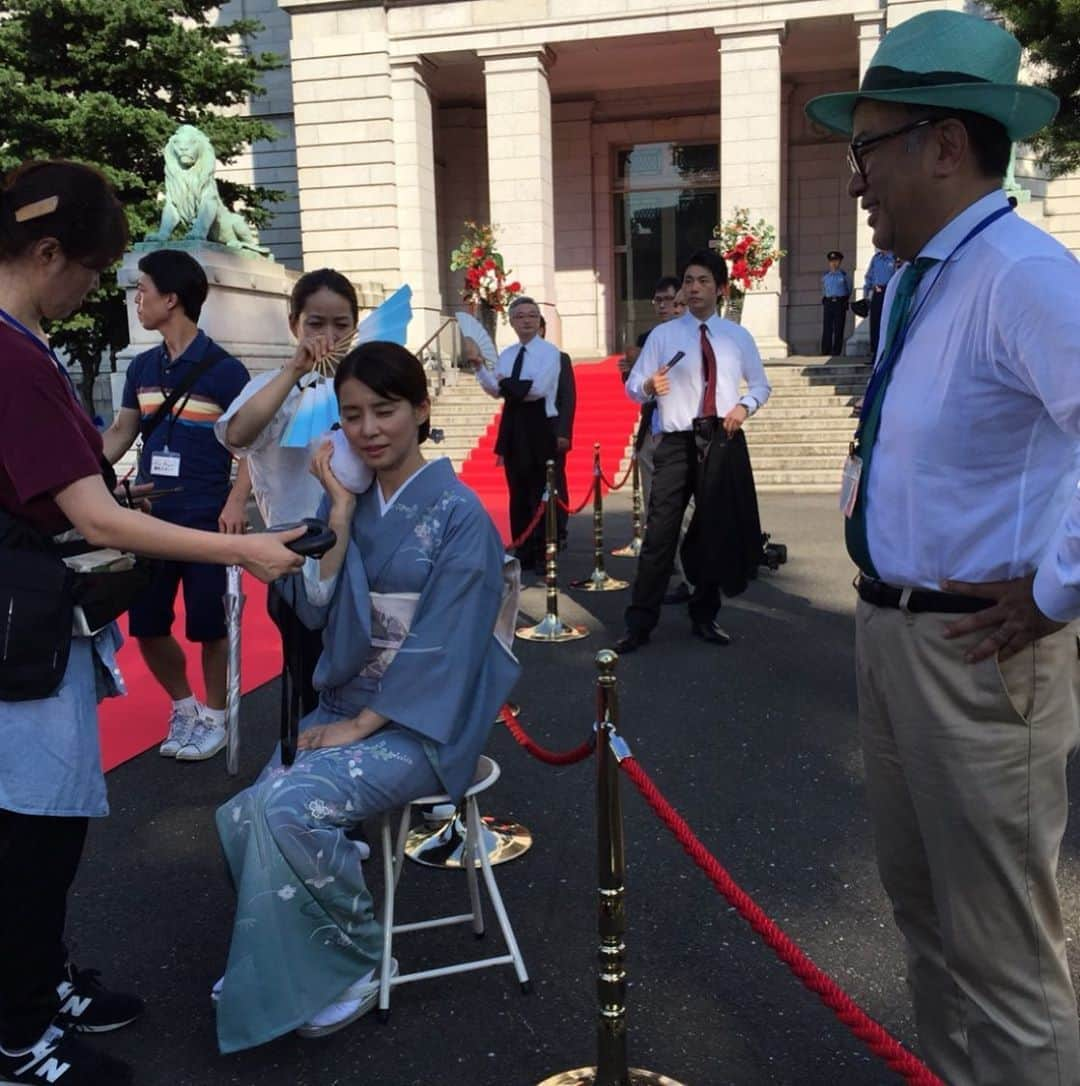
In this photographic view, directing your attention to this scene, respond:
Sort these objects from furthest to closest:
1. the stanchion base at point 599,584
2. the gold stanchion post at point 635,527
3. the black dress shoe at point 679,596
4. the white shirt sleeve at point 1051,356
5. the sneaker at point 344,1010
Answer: the gold stanchion post at point 635,527
the stanchion base at point 599,584
the black dress shoe at point 679,596
the sneaker at point 344,1010
the white shirt sleeve at point 1051,356

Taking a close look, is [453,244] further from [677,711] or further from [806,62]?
[677,711]

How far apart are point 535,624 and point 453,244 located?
18362 millimetres

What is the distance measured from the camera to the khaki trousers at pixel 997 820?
1750 mm

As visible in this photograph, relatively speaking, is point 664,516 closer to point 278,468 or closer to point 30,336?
point 278,468

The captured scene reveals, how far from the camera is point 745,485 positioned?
5.80 meters

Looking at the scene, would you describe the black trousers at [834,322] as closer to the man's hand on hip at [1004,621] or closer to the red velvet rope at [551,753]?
the red velvet rope at [551,753]

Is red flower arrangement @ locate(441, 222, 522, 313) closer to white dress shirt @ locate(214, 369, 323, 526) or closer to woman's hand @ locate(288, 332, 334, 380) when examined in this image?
white dress shirt @ locate(214, 369, 323, 526)

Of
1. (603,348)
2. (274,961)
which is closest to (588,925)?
(274,961)

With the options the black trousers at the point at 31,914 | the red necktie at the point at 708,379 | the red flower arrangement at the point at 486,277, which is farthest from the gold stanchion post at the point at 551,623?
the red flower arrangement at the point at 486,277

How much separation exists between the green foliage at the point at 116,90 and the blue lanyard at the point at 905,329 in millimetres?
17777

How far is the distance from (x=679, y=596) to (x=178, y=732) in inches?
147

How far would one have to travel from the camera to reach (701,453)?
581cm

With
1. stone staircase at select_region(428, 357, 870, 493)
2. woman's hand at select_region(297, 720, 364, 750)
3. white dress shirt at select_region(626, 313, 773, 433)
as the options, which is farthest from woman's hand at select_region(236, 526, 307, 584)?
stone staircase at select_region(428, 357, 870, 493)

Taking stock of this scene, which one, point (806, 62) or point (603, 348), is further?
point (603, 348)
